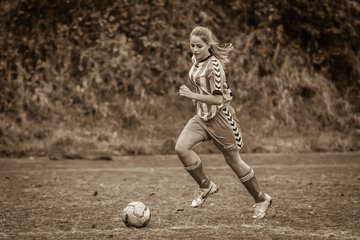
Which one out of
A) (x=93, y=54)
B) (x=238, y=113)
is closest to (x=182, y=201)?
(x=238, y=113)

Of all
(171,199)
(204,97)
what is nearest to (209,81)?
(204,97)

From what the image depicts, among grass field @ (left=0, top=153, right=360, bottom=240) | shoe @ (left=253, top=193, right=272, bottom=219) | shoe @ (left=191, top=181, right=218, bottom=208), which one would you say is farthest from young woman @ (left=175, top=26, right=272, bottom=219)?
grass field @ (left=0, top=153, right=360, bottom=240)

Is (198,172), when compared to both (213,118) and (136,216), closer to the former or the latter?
(213,118)

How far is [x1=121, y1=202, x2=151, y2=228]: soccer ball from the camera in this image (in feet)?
19.0

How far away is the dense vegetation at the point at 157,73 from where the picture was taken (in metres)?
13.6

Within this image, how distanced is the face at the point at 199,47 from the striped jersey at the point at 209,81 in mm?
66

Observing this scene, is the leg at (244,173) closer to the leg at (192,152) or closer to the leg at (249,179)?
the leg at (249,179)

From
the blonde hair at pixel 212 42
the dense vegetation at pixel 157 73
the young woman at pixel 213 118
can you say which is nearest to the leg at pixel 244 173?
the young woman at pixel 213 118

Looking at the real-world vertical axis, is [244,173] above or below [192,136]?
below

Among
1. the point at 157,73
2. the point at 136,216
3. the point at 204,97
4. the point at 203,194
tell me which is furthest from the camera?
the point at 157,73

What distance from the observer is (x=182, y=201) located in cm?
744

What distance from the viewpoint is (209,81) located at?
6227mm

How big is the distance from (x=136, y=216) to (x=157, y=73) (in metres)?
9.61

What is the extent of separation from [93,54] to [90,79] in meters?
0.78
